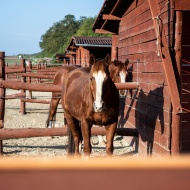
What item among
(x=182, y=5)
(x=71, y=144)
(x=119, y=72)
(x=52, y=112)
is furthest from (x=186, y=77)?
(x=52, y=112)

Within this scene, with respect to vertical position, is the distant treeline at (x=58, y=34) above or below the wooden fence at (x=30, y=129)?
above

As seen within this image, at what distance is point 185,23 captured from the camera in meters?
5.40

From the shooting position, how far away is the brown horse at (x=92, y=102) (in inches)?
167

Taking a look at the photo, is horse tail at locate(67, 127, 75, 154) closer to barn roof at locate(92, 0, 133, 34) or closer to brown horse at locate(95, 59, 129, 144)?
brown horse at locate(95, 59, 129, 144)

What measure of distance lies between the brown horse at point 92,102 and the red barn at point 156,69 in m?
0.72

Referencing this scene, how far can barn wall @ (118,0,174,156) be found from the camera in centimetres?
A: 484

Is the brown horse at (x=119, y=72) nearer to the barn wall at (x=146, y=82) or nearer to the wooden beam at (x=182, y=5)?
the barn wall at (x=146, y=82)

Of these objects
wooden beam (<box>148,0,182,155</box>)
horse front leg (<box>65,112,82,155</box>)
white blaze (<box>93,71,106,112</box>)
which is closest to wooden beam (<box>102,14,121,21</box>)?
horse front leg (<box>65,112,82,155</box>)

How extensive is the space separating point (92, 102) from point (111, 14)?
436 centimetres

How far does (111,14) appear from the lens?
329 inches

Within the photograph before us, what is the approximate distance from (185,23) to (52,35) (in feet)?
293
